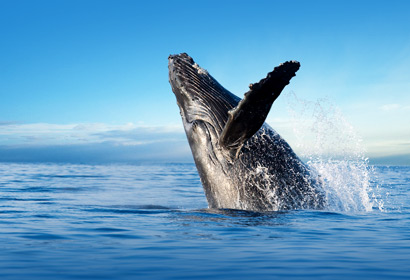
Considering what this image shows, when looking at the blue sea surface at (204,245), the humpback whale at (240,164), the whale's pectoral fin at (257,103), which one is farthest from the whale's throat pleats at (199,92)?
the blue sea surface at (204,245)

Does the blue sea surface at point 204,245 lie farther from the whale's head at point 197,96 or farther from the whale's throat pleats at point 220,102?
the whale's head at point 197,96

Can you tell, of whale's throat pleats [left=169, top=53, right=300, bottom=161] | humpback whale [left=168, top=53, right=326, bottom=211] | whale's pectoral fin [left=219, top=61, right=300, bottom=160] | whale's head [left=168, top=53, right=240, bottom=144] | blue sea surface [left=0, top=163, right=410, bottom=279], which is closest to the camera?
blue sea surface [left=0, top=163, right=410, bottom=279]

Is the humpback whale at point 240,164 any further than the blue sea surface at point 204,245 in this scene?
Yes

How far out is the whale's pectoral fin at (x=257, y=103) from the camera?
669cm

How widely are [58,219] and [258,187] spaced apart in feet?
11.8

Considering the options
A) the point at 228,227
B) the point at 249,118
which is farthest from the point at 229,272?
the point at 249,118

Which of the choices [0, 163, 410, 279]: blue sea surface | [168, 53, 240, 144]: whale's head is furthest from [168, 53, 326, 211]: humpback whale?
[0, 163, 410, 279]: blue sea surface

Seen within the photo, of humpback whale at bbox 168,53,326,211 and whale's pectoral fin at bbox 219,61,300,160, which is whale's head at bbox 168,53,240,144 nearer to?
humpback whale at bbox 168,53,326,211

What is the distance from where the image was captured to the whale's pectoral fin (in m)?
6.69

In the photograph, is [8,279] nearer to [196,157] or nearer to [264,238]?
[264,238]

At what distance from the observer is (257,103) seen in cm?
701

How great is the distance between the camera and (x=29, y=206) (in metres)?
10.6

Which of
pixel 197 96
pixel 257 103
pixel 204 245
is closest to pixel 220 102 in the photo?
pixel 197 96

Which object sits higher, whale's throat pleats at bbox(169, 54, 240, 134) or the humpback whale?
whale's throat pleats at bbox(169, 54, 240, 134)
